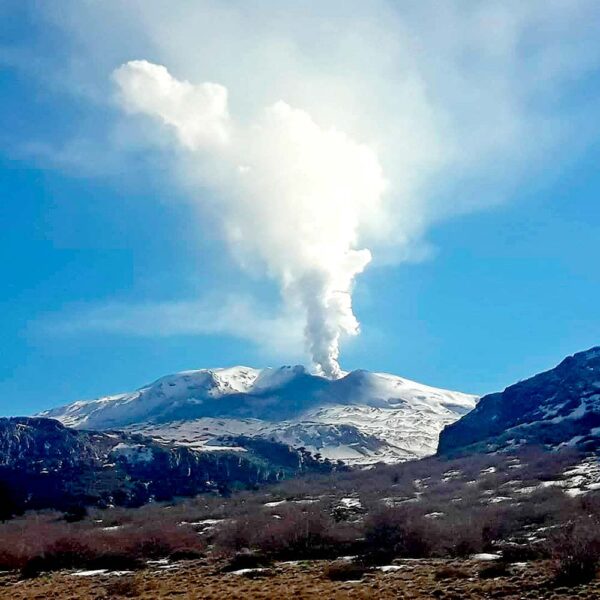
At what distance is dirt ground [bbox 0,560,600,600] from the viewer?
2711 centimetres

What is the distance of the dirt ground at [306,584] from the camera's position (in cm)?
2711

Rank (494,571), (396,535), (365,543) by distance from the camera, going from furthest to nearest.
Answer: (365,543)
(396,535)
(494,571)

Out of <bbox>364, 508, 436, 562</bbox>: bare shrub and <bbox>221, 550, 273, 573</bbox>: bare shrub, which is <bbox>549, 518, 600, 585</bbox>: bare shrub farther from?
<bbox>221, 550, 273, 573</bbox>: bare shrub

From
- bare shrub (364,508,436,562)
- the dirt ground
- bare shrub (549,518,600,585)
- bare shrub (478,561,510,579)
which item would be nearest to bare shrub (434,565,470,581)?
the dirt ground

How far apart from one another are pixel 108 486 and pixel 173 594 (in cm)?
15190

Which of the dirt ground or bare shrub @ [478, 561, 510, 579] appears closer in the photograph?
the dirt ground

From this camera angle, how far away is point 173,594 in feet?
100

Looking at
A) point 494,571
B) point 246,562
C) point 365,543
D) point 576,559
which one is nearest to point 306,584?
point 494,571

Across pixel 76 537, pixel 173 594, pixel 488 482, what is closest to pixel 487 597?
pixel 173 594

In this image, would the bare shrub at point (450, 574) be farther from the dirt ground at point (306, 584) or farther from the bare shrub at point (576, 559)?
the bare shrub at point (576, 559)

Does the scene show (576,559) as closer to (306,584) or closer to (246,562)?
(306,584)

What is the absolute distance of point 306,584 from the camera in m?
31.7

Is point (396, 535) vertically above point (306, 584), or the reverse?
point (396, 535)

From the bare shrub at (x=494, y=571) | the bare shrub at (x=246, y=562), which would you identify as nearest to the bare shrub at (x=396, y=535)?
the bare shrub at (x=246, y=562)
